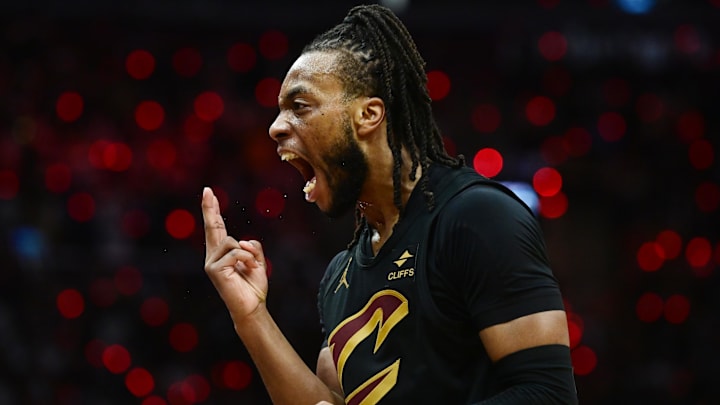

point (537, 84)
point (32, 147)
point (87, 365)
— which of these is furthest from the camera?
point (537, 84)

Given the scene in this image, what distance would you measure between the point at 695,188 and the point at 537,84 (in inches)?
71.4

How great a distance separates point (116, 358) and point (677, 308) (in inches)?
194

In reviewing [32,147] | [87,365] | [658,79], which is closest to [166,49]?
[32,147]

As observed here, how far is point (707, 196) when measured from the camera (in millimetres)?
9758

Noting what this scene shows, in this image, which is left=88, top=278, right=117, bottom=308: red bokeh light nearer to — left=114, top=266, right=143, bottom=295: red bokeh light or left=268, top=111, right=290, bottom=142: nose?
left=114, top=266, right=143, bottom=295: red bokeh light

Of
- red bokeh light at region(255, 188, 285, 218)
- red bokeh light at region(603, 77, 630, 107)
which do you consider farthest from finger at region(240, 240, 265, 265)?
red bokeh light at region(603, 77, 630, 107)

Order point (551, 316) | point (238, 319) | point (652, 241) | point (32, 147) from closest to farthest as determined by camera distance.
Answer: point (551, 316) → point (238, 319) → point (32, 147) → point (652, 241)

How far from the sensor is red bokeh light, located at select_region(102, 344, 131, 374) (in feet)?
25.4

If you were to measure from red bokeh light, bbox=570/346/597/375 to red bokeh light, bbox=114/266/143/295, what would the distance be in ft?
12.0

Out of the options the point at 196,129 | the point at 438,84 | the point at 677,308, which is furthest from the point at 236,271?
the point at 438,84

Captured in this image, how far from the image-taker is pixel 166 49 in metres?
9.69

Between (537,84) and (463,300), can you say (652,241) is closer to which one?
(537,84)

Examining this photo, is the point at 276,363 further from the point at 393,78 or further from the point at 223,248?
the point at 393,78

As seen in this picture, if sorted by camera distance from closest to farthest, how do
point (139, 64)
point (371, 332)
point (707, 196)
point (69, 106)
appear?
point (371, 332)
point (69, 106)
point (139, 64)
point (707, 196)
